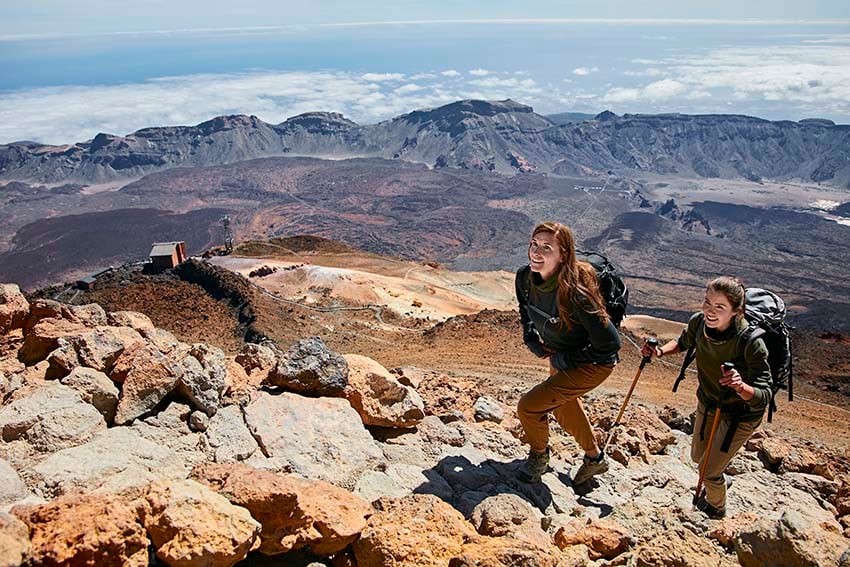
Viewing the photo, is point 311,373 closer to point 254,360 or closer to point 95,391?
point 254,360

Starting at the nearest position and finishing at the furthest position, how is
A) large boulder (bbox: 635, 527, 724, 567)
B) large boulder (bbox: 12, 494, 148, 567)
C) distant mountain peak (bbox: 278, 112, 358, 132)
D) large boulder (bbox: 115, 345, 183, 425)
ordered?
large boulder (bbox: 12, 494, 148, 567) < large boulder (bbox: 635, 527, 724, 567) < large boulder (bbox: 115, 345, 183, 425) < distant mountain peak (bbox: 278, 112, 358, 132)

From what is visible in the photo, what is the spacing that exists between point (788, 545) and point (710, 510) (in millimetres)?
1746

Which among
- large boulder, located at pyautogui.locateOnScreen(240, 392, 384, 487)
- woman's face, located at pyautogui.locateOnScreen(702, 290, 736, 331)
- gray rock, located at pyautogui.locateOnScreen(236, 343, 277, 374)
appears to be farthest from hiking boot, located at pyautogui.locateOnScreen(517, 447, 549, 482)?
gray rock, located at pyautogui.locateOnScreen(236, 343, 277, 374)

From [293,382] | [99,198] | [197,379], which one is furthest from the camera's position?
[99,198]

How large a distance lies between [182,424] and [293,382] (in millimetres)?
977

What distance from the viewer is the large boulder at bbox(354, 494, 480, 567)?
3.15m

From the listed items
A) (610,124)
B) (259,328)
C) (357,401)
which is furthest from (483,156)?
(357,401)

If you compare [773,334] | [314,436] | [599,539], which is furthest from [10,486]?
[773,334]

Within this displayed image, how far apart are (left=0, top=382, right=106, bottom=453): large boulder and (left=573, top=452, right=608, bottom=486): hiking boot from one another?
12.3 feet

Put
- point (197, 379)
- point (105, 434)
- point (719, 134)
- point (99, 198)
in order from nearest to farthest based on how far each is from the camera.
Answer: point (105, 434) < point (197, 379) < point (99, 198) < point (719, 134)

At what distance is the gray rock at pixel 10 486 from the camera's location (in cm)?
316

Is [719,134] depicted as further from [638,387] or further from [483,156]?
[638,387]

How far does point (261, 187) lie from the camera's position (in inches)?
4464

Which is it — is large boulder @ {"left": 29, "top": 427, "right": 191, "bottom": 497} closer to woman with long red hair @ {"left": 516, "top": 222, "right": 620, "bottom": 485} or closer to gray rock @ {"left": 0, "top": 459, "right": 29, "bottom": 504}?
gray rock @ {"left": 0, "top": 459, "right": 29, "bottom": 504}
